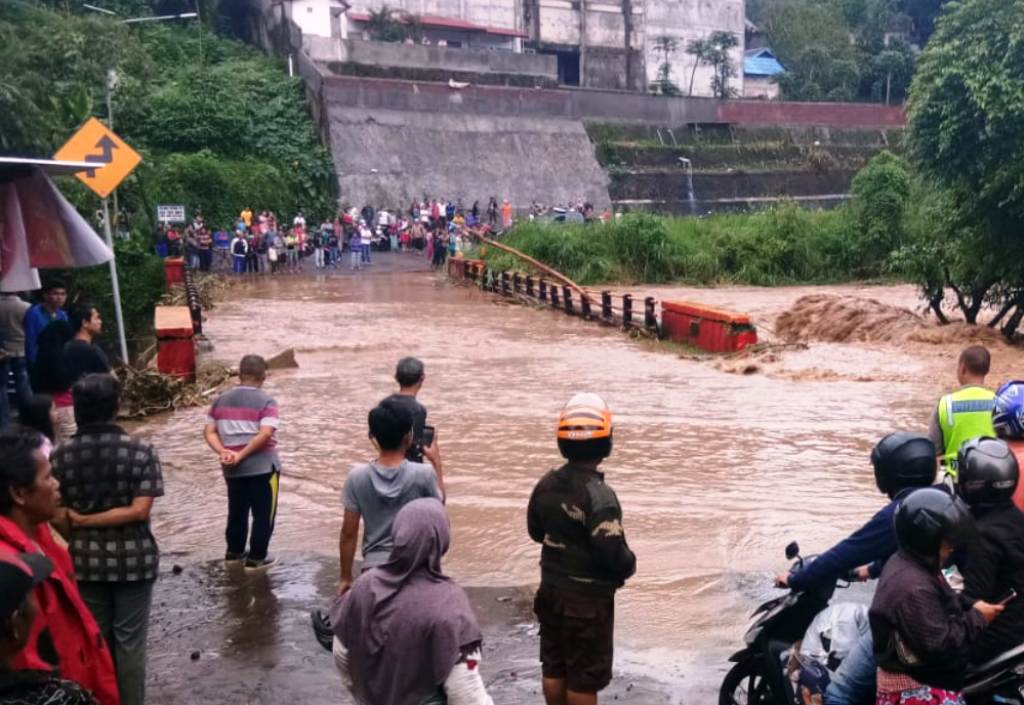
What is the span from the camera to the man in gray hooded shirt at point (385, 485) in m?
4.92

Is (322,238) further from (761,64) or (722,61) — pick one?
(761,64)

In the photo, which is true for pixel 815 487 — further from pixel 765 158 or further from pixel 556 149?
pixel 765 158

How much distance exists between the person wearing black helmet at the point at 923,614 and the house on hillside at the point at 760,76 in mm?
64349

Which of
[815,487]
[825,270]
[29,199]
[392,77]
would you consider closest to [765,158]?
[392,77]

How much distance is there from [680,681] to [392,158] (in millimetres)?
43350

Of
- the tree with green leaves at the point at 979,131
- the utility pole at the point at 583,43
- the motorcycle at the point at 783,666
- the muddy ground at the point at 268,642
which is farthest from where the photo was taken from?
the utility pole at the point at 583,43

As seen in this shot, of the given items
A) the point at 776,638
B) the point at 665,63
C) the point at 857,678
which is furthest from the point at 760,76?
the point at 857,678

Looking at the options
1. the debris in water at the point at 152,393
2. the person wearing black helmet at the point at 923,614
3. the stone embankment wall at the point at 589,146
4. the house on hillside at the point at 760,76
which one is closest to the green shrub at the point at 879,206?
the debris in water at the point at 152,393

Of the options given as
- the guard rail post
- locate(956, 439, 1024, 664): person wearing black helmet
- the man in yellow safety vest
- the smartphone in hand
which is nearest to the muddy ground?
the smartphone in hand

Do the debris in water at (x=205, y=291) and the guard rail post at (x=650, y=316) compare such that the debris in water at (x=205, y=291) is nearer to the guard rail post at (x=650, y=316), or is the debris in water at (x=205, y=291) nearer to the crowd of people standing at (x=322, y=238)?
the crowd of people standing at (x=322, y=238)

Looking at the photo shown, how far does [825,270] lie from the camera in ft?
101

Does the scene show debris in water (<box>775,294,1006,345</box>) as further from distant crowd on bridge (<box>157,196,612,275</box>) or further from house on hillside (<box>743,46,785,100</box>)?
house on hillside (<box>743,46,785,100</box>)

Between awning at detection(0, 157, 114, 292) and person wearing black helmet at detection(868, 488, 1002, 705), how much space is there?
5.07m

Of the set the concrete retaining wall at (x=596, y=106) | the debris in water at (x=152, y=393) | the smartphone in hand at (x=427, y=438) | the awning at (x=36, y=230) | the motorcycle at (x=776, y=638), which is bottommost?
the debris in water at (x=152, y=393)
